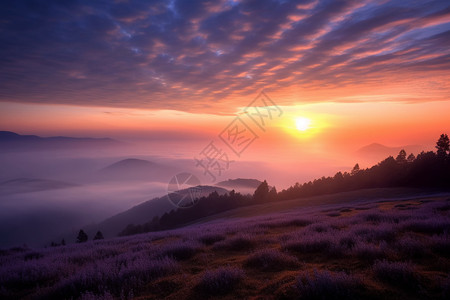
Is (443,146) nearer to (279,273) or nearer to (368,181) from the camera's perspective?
(368,181)

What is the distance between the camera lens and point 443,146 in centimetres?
5578

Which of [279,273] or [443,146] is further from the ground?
[443,146]

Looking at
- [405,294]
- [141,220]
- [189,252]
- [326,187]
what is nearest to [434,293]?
[405,294]

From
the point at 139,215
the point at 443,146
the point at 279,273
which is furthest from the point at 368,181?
the point at 139,215

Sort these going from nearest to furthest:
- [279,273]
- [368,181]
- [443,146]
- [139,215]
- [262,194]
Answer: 1. [279,273]
2. [443,146]
3. [368,181]
4. [262,194]
5. [139,215]

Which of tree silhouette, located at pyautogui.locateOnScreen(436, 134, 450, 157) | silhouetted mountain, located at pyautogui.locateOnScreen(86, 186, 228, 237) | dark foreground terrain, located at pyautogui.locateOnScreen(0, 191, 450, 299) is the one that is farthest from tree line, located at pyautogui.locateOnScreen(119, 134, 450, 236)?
silhouetted mountain, located at pyautogui.locateOnScreen(86, 186, 228, 237)

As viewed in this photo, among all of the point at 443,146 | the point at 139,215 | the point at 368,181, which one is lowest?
the point at 139,215

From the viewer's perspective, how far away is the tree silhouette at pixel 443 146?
182 ft

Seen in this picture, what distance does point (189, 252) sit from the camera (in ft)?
25.0

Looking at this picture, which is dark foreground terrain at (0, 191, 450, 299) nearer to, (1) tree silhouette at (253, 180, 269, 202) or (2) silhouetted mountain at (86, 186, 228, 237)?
(1) tree silhouette at (253, 180, 269, 202)

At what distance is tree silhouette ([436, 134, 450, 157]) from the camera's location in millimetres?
55388

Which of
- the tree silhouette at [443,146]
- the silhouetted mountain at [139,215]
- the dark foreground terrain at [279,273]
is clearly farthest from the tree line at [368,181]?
the silhouetted mountain at [139,215]

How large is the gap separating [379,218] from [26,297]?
1259cm

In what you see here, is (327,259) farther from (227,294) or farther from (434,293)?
(227,294)
